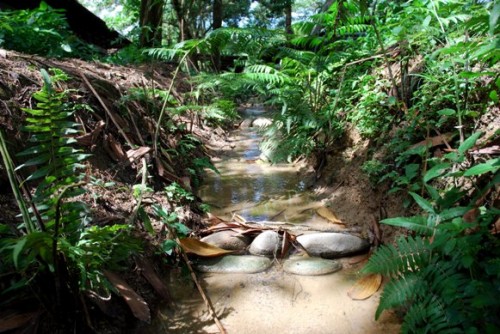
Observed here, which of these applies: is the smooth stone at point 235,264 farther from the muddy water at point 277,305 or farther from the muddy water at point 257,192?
the muddy water at point 257,192

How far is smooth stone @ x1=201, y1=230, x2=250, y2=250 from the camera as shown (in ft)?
9.18

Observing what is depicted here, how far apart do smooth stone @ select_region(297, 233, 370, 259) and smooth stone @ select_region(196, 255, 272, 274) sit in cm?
36

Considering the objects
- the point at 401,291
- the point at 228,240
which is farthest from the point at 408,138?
the point at 228,240

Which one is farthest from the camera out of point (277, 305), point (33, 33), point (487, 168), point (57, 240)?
point (33, 33)

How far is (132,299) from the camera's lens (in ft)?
6.32

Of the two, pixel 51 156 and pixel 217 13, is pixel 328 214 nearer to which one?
pixel 51 156

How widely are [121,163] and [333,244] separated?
1.95 metres

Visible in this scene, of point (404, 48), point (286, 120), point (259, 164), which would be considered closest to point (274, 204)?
point (286, 120)

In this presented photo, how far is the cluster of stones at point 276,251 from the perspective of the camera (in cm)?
254

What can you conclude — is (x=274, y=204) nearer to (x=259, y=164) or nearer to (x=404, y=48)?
(x=259, y=164)

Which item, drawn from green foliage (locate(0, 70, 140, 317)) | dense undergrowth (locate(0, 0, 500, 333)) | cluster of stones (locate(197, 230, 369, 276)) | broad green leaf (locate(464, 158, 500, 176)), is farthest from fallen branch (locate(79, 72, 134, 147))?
broad green leaf (locate(464, 158, 500, 176))

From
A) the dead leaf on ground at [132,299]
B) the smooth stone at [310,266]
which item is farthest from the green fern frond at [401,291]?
the dead leaf on ground at [132,299]

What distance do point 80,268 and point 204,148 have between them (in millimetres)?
3633

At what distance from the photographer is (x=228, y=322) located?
2.04 meters
